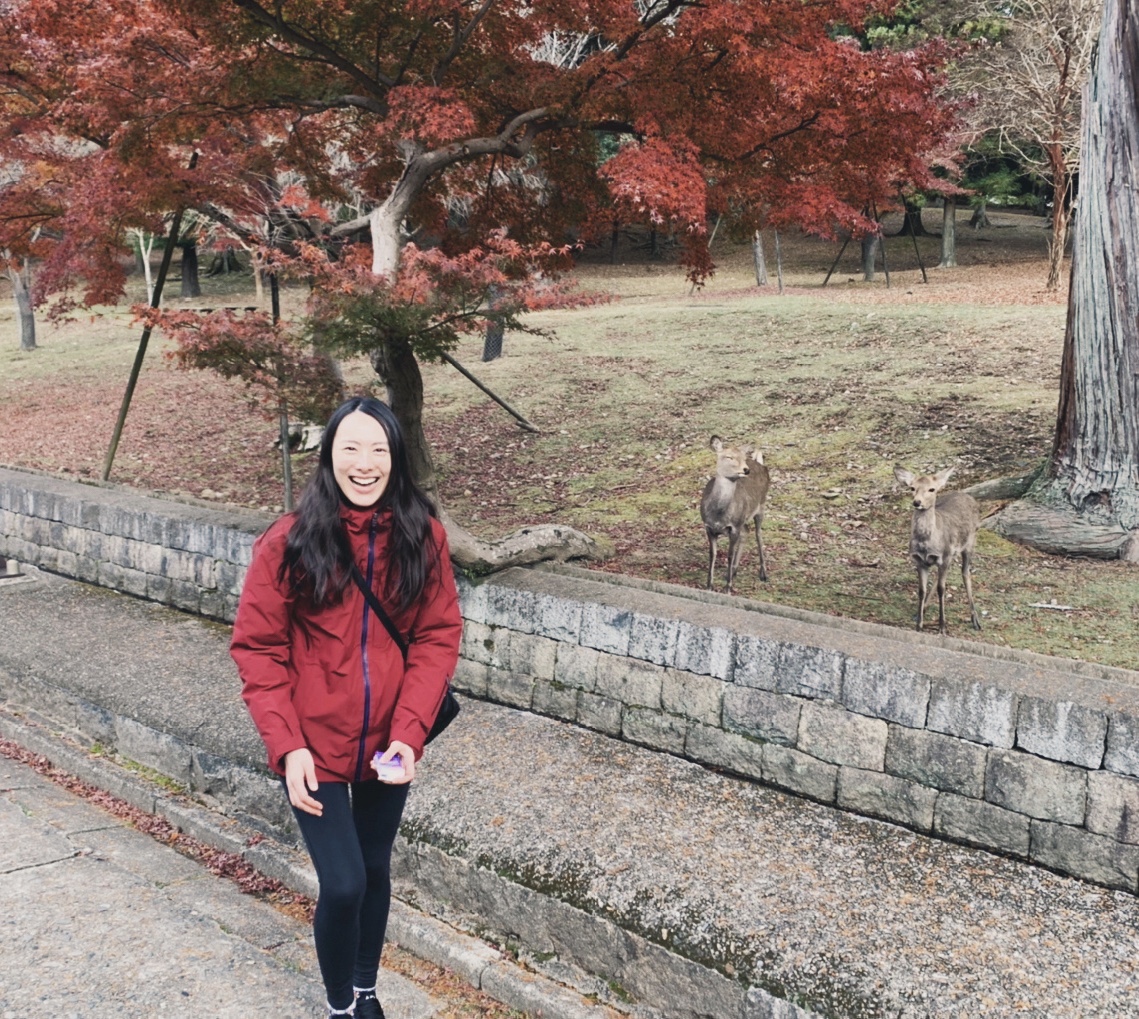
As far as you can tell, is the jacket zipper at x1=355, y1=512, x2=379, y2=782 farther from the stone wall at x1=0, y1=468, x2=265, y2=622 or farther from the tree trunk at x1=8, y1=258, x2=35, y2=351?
the tree trunk at x1=8, y1=258, x2=35, y2=351

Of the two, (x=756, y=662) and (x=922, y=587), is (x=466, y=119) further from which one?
(x=756, y=662)

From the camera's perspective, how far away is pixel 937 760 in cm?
419

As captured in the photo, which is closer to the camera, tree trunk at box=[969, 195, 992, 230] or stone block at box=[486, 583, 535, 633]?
stone block at box=[486, 583, 535, 633]

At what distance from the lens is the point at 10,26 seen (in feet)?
30.7

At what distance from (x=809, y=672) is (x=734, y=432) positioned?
690cm

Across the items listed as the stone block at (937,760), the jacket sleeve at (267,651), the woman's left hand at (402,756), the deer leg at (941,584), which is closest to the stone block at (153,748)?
the jacket sleeve at (267,651)

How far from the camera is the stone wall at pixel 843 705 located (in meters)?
3.88

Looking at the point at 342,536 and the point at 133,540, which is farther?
the point at 133,540

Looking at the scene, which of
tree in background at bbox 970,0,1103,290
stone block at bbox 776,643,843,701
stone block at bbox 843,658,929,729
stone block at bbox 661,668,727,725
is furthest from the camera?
tree in background at bbox 970,0,1103,290

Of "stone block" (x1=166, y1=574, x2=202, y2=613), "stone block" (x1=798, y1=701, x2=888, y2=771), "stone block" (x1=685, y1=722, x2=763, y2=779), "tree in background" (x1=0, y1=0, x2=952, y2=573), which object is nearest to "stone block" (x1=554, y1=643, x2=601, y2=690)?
"stone block" (x1=685, y1=722, x2=763, y2=779)

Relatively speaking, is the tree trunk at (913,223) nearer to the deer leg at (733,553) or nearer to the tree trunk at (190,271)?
the tree trunk at (190,271)

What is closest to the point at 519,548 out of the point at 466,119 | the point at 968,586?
the point at 968,586

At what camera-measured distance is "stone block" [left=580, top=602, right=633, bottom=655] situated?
5.18 meters

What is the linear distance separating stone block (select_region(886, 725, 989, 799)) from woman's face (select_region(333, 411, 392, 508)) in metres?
2.55
